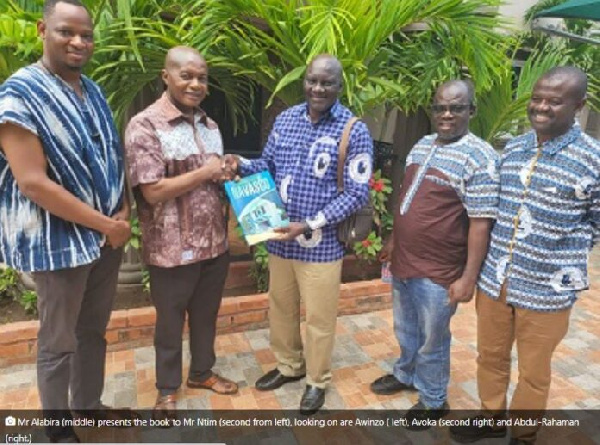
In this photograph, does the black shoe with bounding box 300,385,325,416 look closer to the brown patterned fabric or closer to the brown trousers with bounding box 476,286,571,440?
the brown trousers with bounding box 476,286,571,440

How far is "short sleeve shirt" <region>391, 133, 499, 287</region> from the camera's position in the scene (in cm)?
209

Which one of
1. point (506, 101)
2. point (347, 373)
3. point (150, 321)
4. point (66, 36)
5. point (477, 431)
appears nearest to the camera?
point (66, 36)

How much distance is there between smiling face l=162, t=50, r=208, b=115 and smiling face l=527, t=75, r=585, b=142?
151 centimetres

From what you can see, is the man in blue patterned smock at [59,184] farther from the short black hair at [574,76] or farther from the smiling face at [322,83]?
the short black hair at [574,76]

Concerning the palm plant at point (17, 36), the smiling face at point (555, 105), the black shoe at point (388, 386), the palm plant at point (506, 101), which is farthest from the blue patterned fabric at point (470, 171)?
the palm plant at point (17, 36)

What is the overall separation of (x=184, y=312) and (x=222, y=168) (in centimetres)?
84

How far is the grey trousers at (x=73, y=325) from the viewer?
191 cm

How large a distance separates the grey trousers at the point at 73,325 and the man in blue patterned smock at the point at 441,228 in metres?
1.51

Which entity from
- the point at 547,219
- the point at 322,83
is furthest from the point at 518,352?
the point at 322,83

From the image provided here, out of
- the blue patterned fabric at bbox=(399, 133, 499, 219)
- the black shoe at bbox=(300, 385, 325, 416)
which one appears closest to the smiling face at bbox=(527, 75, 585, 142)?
the blue patterned fabric at bbox=(399, 133, 499, 219)

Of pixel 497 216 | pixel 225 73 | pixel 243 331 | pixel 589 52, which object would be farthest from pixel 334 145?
pixel 589 52

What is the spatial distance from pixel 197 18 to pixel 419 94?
5.78ft

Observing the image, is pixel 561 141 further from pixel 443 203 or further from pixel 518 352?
pixel 518 352

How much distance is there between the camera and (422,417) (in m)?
2.55
